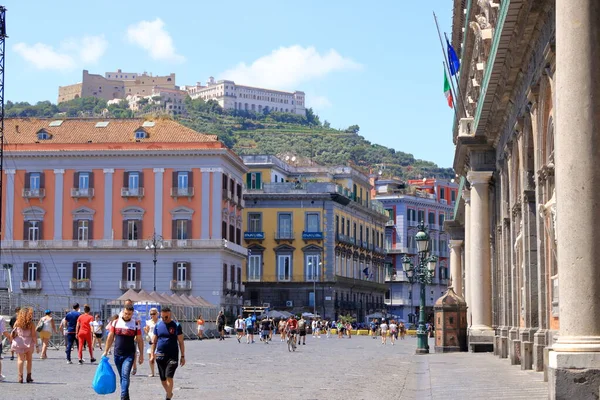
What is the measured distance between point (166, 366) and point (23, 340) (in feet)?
22.0

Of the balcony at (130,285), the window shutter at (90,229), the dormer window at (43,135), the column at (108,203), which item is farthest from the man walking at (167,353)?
the dormer window at (43,135)

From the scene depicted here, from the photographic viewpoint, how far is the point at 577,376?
1291cm

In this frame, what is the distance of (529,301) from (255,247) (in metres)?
71.3

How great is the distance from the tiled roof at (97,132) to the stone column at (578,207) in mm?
63033

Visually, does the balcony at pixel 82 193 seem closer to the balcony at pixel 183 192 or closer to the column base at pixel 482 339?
the balcony at pixel 183 192

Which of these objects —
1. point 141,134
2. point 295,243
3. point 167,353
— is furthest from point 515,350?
point 295,243

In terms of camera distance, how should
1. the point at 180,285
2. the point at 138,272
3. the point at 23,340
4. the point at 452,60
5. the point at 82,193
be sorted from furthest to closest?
the point at 82,193
the point at 138,272
the point at 180,285
the point at 452,60
the point at 23,340

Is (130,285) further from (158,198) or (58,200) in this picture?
(58,200)

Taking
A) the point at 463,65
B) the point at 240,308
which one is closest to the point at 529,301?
the point at 463,65

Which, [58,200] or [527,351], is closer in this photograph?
[527,351]

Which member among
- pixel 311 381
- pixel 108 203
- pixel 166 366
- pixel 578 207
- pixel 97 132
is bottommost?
pixel 311 381

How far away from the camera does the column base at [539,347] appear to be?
73.0 ft

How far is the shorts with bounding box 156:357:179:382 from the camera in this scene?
16328mm

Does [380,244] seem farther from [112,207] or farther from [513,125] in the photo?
[513,125]
